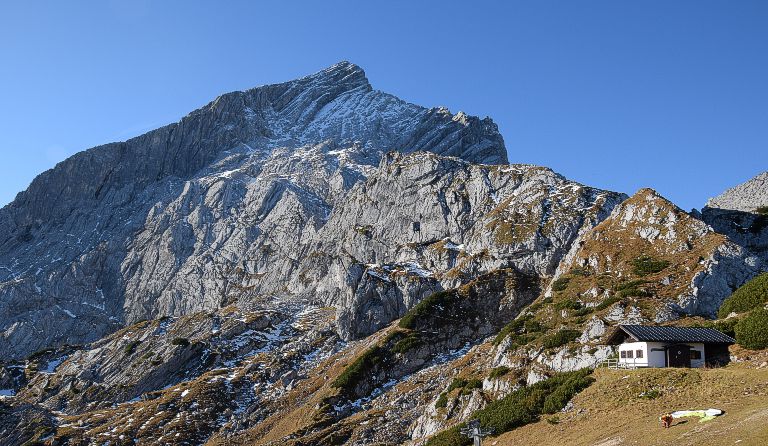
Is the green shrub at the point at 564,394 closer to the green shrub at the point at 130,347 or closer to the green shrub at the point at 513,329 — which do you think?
the green shrub at the point at 513,329

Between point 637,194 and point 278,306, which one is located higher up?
point 637,194

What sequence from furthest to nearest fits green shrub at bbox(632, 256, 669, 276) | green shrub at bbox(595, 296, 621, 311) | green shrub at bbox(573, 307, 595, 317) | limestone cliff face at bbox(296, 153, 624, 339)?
limestone cliff face at bbox(296, 153, 624, 339) < green shrub at bbox(632, 256, 669, 276) < green shrub at bbox(573, 307, 595, 317) < green shrub at bbox(595, 296, 621, 311)

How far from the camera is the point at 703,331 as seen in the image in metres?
58.2

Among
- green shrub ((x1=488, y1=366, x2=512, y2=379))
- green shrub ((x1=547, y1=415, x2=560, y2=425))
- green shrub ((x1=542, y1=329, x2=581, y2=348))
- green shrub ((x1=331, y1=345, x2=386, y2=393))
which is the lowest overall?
green shrub ((x1=331, y1=345, x2=386, y2=393))

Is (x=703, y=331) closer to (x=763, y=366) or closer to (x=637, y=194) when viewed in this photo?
(x=763, y=366)

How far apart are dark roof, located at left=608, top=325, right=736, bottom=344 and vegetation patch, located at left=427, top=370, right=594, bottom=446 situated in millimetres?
5652

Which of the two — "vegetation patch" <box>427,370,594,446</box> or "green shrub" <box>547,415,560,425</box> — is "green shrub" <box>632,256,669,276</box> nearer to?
"vegetation patch" <box>427,370,594,446</box>

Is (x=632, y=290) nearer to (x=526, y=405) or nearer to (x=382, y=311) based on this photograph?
(x=526, y=405)

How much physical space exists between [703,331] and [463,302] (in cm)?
6105

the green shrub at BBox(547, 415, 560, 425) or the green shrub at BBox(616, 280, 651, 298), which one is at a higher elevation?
the green shrub at BBox(616, 280, 651, 298)

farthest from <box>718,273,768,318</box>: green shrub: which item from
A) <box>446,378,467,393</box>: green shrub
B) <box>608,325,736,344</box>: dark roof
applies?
<box>446,378,467,393</box>: green shrub

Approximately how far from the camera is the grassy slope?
36469 mm

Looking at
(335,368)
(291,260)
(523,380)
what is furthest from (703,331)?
(291,260)

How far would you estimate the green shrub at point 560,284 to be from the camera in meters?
98.5
